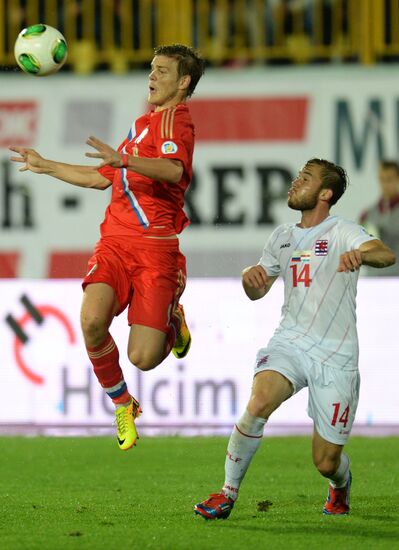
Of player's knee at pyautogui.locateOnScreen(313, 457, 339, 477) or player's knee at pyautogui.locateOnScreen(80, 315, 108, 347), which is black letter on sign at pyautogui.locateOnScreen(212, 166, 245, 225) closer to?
player's knee at pyautogui.locateOnScreen(80, 315, 108, 347)

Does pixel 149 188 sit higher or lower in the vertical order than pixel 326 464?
higher

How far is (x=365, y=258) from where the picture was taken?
6.13 metres

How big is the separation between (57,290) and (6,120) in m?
3.43

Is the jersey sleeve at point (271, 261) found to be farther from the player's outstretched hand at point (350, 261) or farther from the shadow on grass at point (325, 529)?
the shadow on grass at point (325, 529)

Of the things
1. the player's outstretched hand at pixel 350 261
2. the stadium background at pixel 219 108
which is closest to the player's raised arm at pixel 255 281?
the player's outstretched hand at pixel 350 261

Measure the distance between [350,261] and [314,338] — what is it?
1.95 ft

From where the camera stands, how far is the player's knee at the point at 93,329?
264 inches

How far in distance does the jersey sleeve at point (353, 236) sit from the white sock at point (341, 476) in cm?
107

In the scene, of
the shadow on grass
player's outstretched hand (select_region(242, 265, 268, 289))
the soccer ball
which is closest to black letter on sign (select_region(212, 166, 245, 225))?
the soccer ball

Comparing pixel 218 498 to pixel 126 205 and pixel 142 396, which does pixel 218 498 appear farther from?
pixel 142 396

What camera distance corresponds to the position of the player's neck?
22.1 feet

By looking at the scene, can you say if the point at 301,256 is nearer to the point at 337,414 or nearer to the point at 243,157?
the point at 337,414

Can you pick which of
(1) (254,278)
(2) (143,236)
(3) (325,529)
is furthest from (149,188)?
(3) (325,529)

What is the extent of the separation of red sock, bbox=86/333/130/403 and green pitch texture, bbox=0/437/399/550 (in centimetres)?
62
